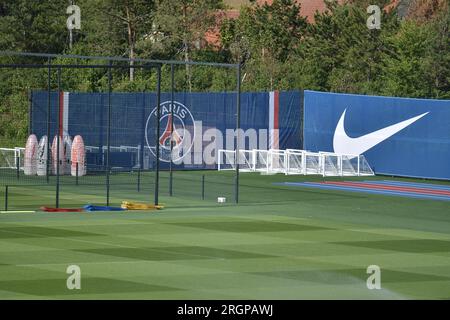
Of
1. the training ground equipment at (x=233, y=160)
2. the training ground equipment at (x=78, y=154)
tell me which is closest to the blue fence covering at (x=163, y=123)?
the training ground equipment at (x=233, y=160)

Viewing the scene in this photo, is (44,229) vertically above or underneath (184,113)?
underneath

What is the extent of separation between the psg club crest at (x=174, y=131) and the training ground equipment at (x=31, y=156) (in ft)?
13.9

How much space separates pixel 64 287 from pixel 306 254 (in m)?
5.73

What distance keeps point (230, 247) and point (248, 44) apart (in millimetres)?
46973

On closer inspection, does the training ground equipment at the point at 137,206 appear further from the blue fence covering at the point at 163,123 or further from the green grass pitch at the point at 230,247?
the blue fence covering at the point at 163,123

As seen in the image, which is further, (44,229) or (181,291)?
(44,229)

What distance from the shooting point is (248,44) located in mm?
70562

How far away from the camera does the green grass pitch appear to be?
759 inches

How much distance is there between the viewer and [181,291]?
1889 centimetres

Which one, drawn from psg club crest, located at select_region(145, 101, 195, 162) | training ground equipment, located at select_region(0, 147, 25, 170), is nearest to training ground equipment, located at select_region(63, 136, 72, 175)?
training ground equipment, located at select_region(0, 147, 25, 170)

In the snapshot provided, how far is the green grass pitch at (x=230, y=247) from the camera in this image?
63.3 ft

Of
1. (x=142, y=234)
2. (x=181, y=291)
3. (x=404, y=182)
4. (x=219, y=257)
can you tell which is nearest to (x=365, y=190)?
(x=404, y=182)
